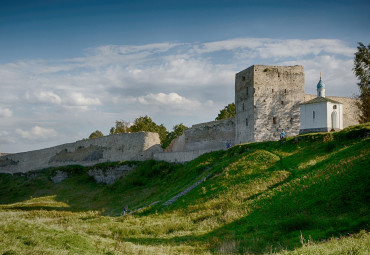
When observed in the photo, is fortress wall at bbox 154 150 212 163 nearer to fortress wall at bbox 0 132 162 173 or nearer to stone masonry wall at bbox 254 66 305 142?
fortress wall at bbox 0 132 162 173

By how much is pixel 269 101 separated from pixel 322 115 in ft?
20.8

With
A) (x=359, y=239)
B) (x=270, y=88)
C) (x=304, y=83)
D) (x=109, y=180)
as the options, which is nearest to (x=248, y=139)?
(x=270, y=88)

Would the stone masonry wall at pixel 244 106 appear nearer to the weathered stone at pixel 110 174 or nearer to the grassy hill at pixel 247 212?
the grassy hill at pixel 247 212

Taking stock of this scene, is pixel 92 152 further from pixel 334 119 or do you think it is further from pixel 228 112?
pixel 334 119

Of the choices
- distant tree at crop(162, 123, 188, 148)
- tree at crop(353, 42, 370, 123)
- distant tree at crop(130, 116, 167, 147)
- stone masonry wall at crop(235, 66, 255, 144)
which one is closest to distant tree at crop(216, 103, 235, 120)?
distant tree at crop(162, 123, 188, 148)

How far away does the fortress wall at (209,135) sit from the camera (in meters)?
36.9

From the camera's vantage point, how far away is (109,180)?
38.5m

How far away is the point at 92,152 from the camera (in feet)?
149

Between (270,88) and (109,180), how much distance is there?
18533 mm

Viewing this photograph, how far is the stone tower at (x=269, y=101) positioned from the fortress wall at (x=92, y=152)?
35.8 ft

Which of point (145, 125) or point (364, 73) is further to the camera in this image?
point (145, 125)

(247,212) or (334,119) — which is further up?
(334,119)

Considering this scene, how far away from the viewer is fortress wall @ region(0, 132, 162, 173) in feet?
132

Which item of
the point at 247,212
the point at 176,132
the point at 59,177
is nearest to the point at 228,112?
the point at 176,132
